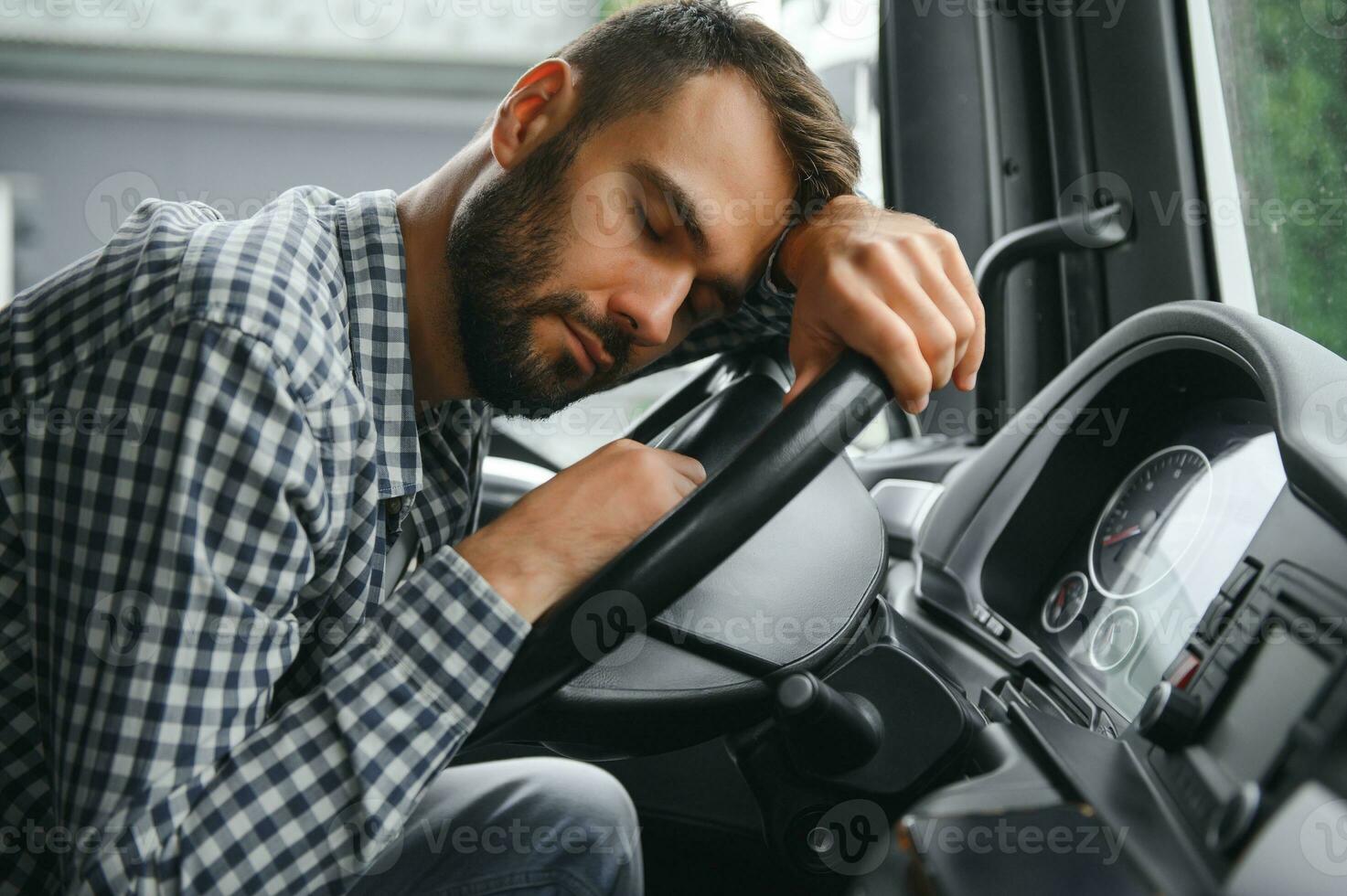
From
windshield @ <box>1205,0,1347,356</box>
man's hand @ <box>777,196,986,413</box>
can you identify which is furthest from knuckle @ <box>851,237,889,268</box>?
windshield @ <box>1205,0,1347,356</box>

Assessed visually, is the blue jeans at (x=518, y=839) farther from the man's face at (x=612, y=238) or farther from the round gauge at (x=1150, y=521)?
the round gauge at (x=1150, y=521)

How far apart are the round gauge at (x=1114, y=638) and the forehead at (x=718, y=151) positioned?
1.54 ft

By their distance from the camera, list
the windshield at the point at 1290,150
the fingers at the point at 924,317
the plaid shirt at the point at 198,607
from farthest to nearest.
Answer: the windshield at the point at 1290,150 < the fingers at the point at 924,317 < the plaid shirt at the point at 198,607

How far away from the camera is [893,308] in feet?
2.56

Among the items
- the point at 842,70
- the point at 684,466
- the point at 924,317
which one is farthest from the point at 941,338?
the point at 842,70

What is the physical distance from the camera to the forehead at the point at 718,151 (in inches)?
36.5

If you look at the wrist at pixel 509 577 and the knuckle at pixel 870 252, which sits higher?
the knuckle at pixel 870 252

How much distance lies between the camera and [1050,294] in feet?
5.17

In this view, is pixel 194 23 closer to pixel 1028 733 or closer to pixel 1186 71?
pixel 1186 71

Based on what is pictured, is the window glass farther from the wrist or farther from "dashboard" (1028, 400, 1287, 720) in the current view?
the wrist

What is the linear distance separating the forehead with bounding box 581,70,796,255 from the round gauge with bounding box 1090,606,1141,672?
1.54 feet

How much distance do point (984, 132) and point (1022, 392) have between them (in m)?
0.42

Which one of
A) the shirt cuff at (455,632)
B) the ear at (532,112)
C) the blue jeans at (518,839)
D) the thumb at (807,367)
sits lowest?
the blue jeans at (518,839)

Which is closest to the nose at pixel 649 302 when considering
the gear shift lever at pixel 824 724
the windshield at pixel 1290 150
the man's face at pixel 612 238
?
the man's face at pixel 612 238
